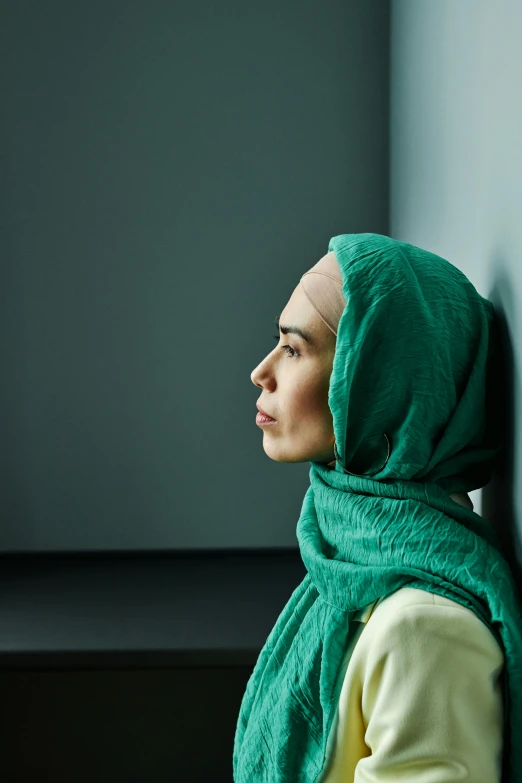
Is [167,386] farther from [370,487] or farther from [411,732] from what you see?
[411,732]

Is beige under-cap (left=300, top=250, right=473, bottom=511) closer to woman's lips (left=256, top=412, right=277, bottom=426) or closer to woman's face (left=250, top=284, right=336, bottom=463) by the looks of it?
woman's face (left=250, top=284, right=336, bottom=463)

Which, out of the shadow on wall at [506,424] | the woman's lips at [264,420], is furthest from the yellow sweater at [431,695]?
the woman's lips at [264,420]

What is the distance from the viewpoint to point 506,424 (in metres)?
0.89

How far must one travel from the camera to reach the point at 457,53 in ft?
3.63

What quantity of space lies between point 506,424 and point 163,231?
4.14 ft

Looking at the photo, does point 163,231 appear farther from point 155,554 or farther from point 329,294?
point 329,294

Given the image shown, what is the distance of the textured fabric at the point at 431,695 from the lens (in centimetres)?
67

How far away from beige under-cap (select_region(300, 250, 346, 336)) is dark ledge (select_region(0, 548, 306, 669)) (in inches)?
34.2

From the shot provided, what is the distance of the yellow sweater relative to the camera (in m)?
0.67

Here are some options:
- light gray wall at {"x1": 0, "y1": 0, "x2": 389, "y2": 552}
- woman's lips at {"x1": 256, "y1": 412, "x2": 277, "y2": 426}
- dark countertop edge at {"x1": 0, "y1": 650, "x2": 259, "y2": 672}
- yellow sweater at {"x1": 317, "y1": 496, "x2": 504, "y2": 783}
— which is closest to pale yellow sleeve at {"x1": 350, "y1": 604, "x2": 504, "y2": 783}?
yellow sweater at {"x1": 317, "y1": 496, "x2": 504, "y2": 783}

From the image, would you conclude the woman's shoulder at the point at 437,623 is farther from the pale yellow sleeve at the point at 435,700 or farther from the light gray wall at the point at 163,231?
the light gray wall at the point at 163,231

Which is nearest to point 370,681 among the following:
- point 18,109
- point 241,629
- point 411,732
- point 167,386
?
point 411,732

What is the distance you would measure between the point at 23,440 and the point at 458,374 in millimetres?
1433

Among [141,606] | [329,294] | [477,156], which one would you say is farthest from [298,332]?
[141,606]
